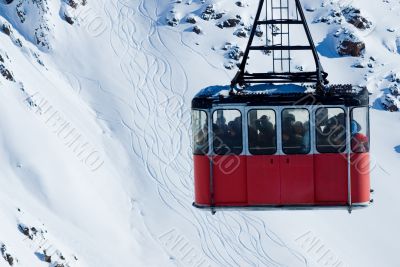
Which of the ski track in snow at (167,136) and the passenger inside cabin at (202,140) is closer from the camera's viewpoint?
the passenger inside cabin at (202,140)

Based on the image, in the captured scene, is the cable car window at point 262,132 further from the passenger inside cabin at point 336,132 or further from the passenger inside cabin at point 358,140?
the passenger inside cabin at point 358,140

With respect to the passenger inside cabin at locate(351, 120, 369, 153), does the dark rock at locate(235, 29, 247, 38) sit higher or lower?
lower

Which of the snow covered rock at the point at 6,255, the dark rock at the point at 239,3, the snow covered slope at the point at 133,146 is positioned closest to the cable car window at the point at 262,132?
the snow covered rock at the point at 6,255

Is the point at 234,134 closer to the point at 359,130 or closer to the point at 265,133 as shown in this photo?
the point at 265,133

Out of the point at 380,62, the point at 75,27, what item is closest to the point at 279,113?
the point at 75,27

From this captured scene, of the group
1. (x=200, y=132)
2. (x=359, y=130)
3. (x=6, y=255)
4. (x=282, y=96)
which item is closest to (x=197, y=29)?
(x=6, y=255)

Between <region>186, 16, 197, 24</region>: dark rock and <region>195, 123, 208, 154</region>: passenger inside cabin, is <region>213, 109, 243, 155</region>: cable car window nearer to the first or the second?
<region>195, 123, 208, 154</region>: passenger inside cabin

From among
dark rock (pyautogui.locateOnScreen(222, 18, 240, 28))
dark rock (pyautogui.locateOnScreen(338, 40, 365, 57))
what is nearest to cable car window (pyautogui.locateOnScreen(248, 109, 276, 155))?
dark rock (pyautogui.locateOnScreen(222, 18, 240, 28))
